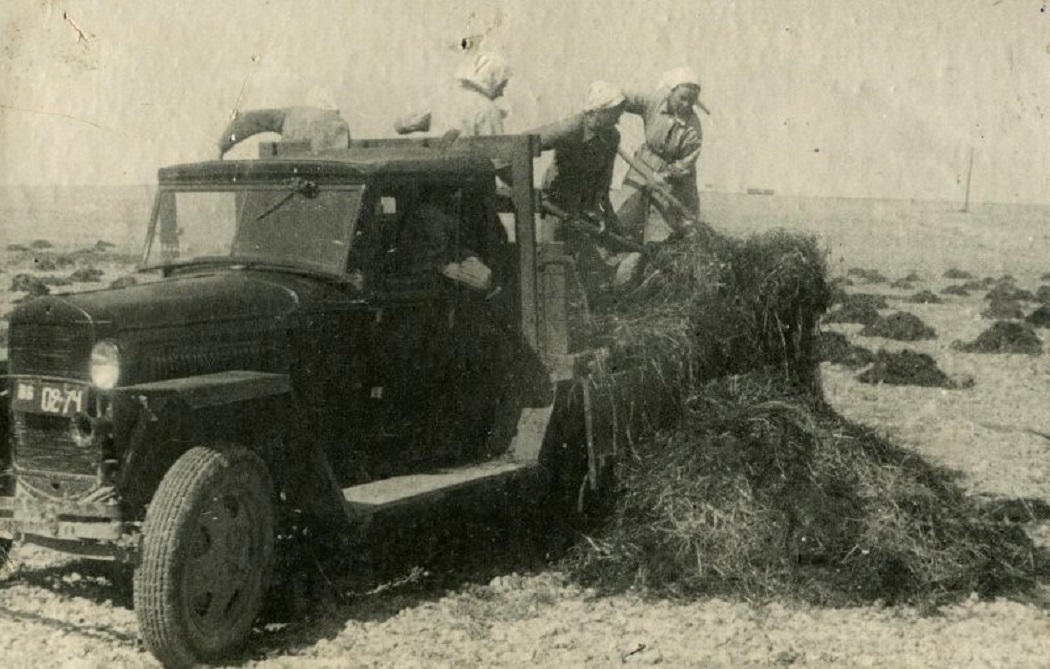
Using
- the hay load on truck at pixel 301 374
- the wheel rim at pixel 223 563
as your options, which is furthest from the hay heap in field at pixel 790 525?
the wheel rim at pixel 223 563

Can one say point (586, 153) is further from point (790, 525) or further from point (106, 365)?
point (106, 365)

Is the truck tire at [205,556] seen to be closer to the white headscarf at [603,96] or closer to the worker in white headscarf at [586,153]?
the worker in white headscarf at [586,153]

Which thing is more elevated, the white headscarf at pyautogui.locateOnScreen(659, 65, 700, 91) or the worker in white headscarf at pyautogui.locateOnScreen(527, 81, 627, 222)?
the white headscarf at pyautogui.locateOnScreen(659, 65, 700, 91)

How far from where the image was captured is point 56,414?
17.2ft

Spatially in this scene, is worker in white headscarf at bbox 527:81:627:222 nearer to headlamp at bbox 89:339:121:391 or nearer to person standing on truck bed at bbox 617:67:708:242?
person standing on truck bed at bbox 617:67:708:242

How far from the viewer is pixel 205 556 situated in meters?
5.13

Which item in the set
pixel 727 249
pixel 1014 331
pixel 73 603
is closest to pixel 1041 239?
pixel 1014 331

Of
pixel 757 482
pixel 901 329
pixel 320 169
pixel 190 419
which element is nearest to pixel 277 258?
pixel 320 169

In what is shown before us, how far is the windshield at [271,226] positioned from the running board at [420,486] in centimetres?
108

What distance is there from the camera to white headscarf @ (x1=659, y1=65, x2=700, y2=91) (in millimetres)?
8969

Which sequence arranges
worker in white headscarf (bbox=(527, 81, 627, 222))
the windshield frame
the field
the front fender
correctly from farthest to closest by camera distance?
worker in white headscarf (bbox=(527, 81, 627, 222))
the windshield frame
the field
the front fender

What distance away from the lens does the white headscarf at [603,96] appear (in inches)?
322

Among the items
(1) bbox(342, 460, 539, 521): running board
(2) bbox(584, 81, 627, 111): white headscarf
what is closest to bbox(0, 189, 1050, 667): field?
(1) bbox(342, 460, 539, 521): running board

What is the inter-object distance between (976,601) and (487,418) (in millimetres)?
2730
